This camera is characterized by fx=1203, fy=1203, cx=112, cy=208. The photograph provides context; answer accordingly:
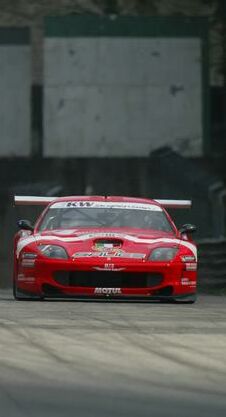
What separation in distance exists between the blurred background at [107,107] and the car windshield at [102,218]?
350 inches

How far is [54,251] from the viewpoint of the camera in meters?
12.2

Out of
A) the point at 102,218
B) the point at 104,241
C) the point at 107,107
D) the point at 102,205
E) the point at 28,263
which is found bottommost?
the point at 28,263

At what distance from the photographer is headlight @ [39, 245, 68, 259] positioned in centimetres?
Answer: 1216

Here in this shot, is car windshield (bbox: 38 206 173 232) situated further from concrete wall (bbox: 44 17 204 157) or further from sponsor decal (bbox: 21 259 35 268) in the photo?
concrete wall (bbox: 44 17 204 157)

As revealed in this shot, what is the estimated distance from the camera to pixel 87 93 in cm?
2266

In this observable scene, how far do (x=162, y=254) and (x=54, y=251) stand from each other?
1.10 m

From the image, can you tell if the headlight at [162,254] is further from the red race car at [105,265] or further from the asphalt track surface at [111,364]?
the asphalt track surface at [111,364]

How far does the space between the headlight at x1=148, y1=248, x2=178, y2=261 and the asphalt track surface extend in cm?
168

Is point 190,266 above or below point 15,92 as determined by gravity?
below

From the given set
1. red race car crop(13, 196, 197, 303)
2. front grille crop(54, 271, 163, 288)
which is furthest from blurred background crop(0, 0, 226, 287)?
front grille crop(54, 271, 163, 288)

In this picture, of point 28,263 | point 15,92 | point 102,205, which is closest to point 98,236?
point 28,263

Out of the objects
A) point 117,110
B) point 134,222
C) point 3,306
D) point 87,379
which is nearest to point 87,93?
point 117,110

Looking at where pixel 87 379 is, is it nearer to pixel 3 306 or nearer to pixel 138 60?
pixel 3 306

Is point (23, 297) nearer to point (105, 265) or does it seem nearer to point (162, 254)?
point (105, 265)
